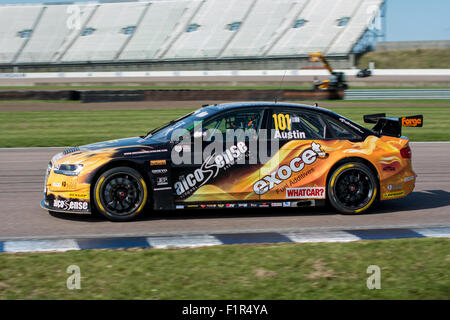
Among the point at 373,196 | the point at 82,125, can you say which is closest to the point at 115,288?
the point at 373,196

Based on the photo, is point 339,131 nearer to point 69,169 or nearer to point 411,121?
point 411,121

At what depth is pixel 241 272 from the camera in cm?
472

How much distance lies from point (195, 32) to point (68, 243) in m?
60.5

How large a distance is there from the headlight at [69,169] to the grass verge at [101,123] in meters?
7.74

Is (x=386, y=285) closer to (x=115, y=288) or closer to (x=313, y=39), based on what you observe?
(x=115, y=288)

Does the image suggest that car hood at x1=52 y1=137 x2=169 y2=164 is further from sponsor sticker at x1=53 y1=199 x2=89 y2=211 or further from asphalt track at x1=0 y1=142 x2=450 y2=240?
asphalt track at x1=0 y1=142 x2=450 y2=240

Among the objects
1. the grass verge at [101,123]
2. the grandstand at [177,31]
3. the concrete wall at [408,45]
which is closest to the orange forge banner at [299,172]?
the grass verge at [101,123]

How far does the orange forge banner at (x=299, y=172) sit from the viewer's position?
270 inches

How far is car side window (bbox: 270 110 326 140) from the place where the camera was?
7.09 m

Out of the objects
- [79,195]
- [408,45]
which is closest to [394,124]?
[79,195]

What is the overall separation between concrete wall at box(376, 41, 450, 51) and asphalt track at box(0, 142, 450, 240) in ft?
173

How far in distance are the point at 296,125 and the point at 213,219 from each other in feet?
5.15

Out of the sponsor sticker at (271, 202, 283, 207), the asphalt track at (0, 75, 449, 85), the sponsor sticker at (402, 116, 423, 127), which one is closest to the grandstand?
the asphalt track at (0, 75, 449, 85)

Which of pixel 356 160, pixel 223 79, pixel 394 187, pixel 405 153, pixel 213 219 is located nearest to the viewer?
pixel 213 219
